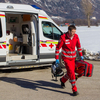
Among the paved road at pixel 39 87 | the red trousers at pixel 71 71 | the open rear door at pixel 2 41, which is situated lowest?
the paved road at pixel 39 87

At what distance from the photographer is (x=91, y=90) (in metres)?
6.09

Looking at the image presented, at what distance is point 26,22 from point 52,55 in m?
2.02

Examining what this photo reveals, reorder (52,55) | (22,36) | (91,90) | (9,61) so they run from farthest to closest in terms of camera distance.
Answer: (22,36), (52,55), (9,61), (91,90)

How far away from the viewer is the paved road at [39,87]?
5582 millimetres

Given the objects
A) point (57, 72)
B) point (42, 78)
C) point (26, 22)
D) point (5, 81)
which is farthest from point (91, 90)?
point (26, 22)

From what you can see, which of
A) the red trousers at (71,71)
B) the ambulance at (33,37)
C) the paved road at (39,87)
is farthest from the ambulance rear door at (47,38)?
the red trousers at (71,71)

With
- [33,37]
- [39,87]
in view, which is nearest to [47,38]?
[33,37]

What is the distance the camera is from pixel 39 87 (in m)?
6.43

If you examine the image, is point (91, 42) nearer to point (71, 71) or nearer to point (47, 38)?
point (47, 38)

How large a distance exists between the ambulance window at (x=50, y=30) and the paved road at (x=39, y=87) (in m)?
1.48

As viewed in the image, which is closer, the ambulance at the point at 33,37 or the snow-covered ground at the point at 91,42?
the ambulance at the point at 33,37

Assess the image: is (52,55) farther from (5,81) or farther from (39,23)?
(5,81)

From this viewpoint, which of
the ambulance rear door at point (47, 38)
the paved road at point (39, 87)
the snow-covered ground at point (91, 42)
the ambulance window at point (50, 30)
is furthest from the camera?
the snow-covered ground at point (91, 42)

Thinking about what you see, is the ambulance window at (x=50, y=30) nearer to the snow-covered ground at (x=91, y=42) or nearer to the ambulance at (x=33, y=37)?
the ambulance at (x=33, y=37)
